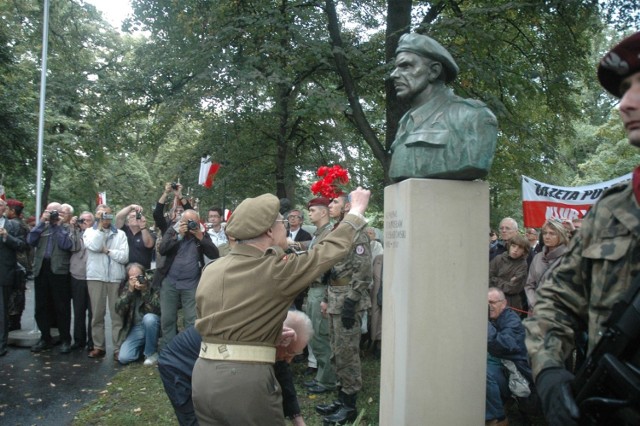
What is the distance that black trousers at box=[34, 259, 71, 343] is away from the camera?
8070 mm

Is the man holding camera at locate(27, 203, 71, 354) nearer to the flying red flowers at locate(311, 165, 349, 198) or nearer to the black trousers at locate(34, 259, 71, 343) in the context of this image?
the black trousers at locate(34, 259, 71, 343)

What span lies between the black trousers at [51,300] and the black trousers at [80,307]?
107mm

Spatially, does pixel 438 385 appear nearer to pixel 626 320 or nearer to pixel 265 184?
pixel 626 320

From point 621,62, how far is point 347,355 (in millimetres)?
4306

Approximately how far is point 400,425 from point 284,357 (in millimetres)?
959

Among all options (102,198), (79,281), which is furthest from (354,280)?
(102,198)

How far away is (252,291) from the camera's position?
9.11ft

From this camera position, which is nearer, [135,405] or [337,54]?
[135,405]

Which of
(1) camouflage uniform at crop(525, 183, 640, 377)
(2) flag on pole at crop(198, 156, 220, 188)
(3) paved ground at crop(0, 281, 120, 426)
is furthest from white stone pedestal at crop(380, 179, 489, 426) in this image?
(2) flag on pole at crop(198, 156, 220, 188)

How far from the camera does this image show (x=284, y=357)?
3.16m

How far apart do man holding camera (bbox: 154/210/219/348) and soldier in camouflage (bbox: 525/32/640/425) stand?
583cm

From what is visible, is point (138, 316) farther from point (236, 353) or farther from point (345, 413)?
point (236, 353)

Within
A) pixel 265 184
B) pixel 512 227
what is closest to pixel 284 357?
pixel 512 227

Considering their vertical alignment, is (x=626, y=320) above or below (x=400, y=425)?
above
